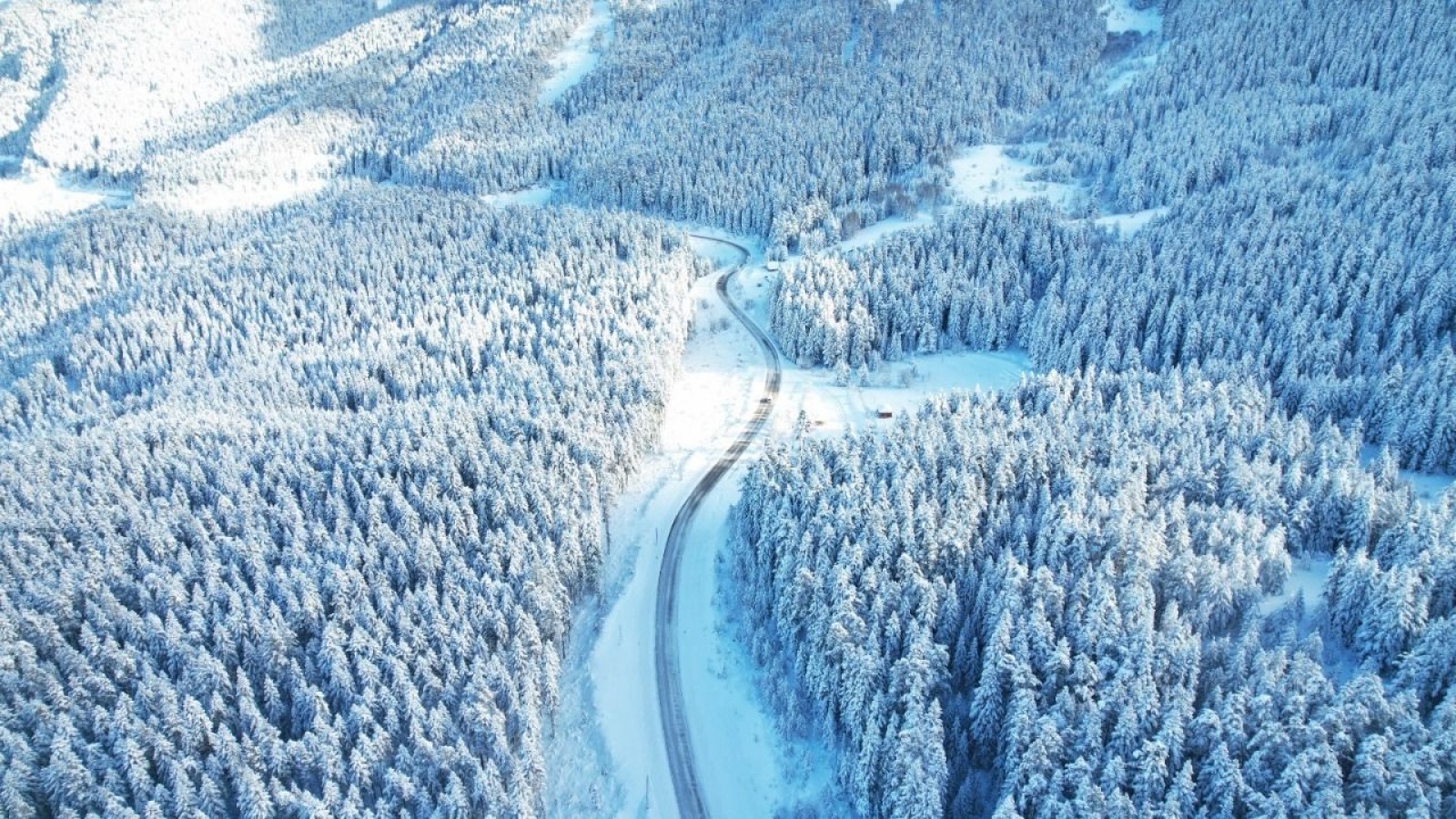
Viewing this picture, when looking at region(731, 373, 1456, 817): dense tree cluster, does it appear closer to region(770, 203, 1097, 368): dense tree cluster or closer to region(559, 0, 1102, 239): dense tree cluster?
region(770, 203, 1097, 368): dense tree cluster

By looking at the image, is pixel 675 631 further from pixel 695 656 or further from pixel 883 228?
pixel 883 228

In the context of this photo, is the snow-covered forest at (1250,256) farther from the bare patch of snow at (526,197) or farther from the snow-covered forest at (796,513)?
the bare patch of snow at (526,197)

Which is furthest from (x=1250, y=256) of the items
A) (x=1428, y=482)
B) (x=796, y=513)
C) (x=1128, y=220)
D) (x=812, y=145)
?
(x=812, y=145)

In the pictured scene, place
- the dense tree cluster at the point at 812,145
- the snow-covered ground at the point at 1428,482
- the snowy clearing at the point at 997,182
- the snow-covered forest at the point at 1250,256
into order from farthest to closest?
the dense tree cluster at the point at 812,145 < the snowy clearing at the point at 997,182 < the snow-covered forest at the point at 1250,256 < the snow-covered ground at the point at 1428,482

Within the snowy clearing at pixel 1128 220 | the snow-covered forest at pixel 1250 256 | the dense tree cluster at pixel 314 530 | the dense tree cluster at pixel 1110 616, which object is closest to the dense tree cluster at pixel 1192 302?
the snow-covered forest at pixel 1250 256

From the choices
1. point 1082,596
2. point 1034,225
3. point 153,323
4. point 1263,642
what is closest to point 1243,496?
point 1263,642

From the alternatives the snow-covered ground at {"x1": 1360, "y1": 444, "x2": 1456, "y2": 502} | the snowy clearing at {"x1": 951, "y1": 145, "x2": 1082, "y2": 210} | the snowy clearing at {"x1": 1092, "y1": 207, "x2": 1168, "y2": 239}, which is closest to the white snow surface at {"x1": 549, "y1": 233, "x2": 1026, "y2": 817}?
the snowy clearing at {"x1": 1092, "y1": 207, "x2": 1168, "y2": 239}
